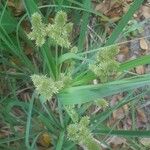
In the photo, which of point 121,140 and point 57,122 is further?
point 121,140

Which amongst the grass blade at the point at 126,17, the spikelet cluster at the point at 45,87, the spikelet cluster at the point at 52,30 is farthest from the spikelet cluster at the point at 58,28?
the grass blade at the point at 126,17

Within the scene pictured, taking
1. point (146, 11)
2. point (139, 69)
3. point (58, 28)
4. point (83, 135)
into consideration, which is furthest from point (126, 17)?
point (146, 11)

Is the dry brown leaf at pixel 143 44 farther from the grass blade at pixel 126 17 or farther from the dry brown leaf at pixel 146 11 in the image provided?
the grass blade at pixel 126 17

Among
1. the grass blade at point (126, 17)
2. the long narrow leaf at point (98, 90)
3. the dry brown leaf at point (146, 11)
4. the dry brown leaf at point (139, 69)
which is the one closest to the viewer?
the long narrow leaf at point (98, 90)

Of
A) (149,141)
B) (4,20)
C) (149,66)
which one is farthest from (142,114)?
(4,20)

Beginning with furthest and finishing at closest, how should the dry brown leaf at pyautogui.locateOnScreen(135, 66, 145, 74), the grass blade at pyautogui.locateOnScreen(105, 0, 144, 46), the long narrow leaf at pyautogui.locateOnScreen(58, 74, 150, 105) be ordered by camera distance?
the dry brown leaf at pyautogui.locateOnScreen(135, 66, 145, 74) < the grass blade at pyautogui.locateOnScreen(105, 0, 144, 46) < the long narrow leaf at pyautogui.locateOnScreen(58, 74, 150, 105)

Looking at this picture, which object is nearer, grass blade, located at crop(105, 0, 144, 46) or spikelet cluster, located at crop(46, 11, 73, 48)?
spikelet cluster, located at crop(46, 11, 73, 48)

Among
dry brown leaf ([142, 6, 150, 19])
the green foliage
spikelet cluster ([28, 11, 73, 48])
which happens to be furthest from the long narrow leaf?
dry brown leaf ([142, 6, 150, 19])

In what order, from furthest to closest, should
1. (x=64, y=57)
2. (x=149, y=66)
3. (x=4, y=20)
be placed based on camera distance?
(x=149, y=66)
(x=4, y=20)
(x=64, y=57)

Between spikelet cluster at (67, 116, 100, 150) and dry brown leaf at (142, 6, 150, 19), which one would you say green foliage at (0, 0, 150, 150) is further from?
dry brown leaf at (142, 6, 150, 19)

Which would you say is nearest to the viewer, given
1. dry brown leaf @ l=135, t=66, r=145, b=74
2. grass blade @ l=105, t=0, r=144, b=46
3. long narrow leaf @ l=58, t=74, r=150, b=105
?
long narrow leaf @ l=58, t=74, r=150, b=105

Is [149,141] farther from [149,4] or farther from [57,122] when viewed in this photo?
[149,4]
